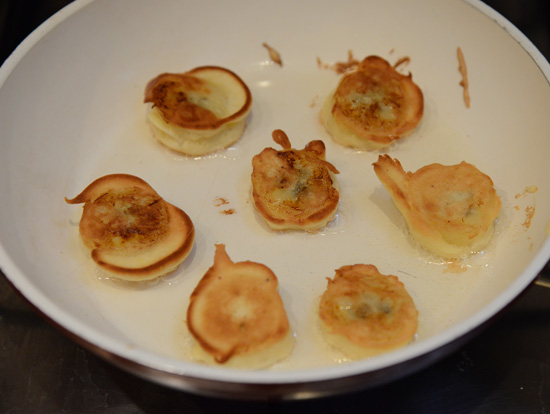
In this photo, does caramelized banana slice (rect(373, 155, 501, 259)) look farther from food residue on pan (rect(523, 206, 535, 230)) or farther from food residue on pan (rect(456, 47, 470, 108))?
food residue on pan (rect(456, 47, 470, 108))

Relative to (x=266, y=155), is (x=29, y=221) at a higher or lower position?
lower

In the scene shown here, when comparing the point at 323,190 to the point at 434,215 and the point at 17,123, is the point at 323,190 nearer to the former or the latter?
the point at 434,215

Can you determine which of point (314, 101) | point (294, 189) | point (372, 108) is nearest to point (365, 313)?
point (294, 189)

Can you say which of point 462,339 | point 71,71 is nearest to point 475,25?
point 462,339

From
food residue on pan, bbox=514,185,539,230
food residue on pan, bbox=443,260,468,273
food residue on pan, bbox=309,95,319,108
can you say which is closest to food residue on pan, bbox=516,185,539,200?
food residue on pan, bbox=514,185,539,230

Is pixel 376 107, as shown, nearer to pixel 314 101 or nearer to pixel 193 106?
pixel 314 101

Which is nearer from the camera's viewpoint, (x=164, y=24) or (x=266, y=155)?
(x=266, y=155)
